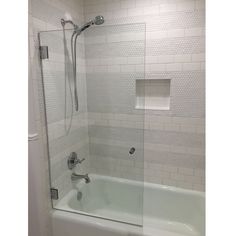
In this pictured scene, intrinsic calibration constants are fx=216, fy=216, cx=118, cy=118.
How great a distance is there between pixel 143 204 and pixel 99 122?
92 centimetres

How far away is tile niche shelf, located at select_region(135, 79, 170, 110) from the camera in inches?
79.9

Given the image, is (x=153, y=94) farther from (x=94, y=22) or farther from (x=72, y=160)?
(x=72, y=160)

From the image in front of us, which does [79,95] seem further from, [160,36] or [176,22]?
[176,22]

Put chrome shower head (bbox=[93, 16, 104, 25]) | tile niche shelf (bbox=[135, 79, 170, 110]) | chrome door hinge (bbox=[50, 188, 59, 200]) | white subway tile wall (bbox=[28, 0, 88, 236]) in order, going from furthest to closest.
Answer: tile niche shelf (bbox=[135, 79, 170, 110]) < chrome shower head (bbox=[93, 16, 104, 25]) < chrome door hinge (bbox=[50, 188, 59, 200]) < white subway tile wall (bbox=[28, 0, 88, 236])

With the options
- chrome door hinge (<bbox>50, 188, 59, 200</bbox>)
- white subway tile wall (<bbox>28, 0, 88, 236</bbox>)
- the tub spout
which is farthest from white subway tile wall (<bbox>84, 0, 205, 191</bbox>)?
chrome door hinge (<bbox>50, 188, 59, 200</bbox>)

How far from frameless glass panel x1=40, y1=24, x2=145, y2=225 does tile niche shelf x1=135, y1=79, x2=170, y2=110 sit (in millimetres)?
43

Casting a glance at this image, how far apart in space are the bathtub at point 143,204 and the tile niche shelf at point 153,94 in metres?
0.76

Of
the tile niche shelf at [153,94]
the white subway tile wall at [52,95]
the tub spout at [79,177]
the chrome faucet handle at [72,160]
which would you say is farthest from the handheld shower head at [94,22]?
the tub spout at [79,177]

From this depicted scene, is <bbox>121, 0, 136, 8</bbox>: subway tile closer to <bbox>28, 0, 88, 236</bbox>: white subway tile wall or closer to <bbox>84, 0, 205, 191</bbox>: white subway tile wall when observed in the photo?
<bbox>84, 0, 205, 191</bbox>: white subway tile wall

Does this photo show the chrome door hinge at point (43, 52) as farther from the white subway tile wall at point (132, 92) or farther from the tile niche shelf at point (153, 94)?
the tile niche shelf at point (153, 94)

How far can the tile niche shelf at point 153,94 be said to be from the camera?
2029mm
